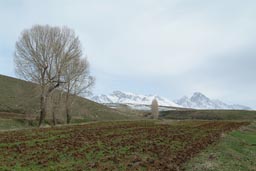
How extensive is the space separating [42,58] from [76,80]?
10.7 m

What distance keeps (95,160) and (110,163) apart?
3.85 ft

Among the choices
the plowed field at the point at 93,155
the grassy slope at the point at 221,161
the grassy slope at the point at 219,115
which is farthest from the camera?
the grassy slope at the point at 219,115

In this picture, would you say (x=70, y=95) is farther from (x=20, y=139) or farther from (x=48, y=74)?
(x=20, y=139)

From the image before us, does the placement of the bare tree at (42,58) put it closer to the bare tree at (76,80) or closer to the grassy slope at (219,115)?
the bare tree at (76,80)

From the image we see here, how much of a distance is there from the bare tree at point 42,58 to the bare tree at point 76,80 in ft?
9.63

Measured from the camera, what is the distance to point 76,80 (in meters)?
54.4

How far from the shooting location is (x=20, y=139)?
24.0m

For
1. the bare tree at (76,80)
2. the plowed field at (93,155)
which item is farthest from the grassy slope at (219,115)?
the plowed field at (93,155)

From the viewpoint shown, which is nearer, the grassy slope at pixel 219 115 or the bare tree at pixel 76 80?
the bare tree at pixel 76 80

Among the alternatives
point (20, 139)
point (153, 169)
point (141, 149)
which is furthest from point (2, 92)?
point (153, 169)

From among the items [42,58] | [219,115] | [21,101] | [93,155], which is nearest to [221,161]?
[93,155]

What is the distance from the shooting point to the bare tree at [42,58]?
147ft

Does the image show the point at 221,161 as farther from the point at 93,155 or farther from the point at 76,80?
the point at 76,80

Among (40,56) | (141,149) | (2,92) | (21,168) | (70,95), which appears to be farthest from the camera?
(2,92)
